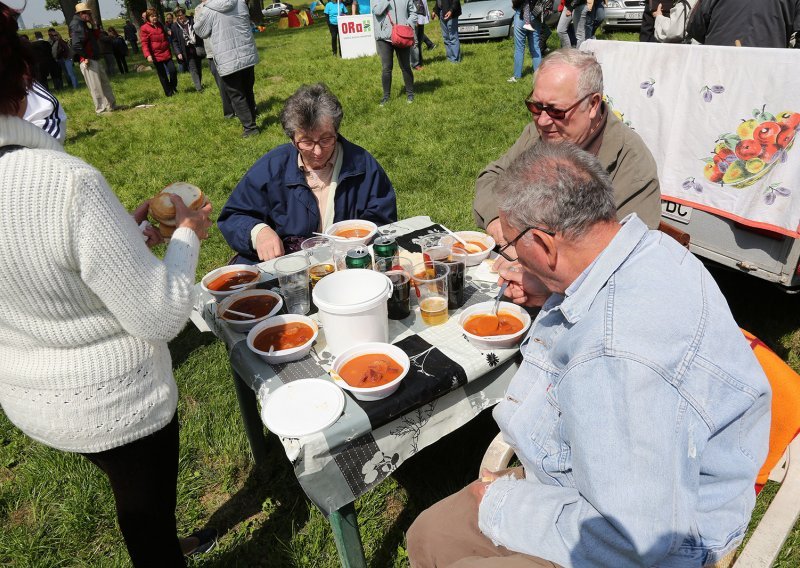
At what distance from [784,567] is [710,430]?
1.71m

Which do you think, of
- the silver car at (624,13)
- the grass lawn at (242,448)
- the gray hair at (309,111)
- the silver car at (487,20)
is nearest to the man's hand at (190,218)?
the gray hair at (309,111)

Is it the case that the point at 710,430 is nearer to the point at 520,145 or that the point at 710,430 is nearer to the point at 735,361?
the point at 735,361

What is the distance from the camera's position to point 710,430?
1.22 meters

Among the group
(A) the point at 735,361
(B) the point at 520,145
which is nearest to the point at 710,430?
(A) the point at 735,361

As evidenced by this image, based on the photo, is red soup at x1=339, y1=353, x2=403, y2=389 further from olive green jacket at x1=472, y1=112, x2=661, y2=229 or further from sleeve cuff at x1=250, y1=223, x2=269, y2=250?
sleeve cuff at x1=250, y1=223, x2=269, y2=250

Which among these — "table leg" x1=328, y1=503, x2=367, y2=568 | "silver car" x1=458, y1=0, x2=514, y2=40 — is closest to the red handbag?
"silver car" x1=458, y1=0, x2=514, y2=40

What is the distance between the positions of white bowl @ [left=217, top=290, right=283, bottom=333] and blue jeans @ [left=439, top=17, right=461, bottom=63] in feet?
35.2

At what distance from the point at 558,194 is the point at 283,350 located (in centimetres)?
112

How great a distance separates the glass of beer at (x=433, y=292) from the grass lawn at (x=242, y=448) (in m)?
1.16

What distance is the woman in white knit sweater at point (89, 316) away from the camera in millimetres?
1327

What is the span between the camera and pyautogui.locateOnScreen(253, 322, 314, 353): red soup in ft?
6.65

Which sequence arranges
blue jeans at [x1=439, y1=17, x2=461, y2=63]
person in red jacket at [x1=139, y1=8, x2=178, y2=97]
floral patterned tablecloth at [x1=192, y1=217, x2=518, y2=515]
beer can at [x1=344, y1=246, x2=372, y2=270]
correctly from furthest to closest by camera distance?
person in red jacket at [x1=139, y1=8, x2=178, y2=97] → blue jeans at [x1=439, y1=17, x2=461, y2=63] → beer can at [x1=344, y1=246, x2=372, y2=270] → floral patterned tablecloth at [x1=192, y1=217, x2=518, y2=515]

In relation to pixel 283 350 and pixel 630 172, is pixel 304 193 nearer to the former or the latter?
pixel 283 350

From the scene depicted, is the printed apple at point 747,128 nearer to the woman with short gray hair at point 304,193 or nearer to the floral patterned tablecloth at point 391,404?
the woman with short gray hair at point 304,193
